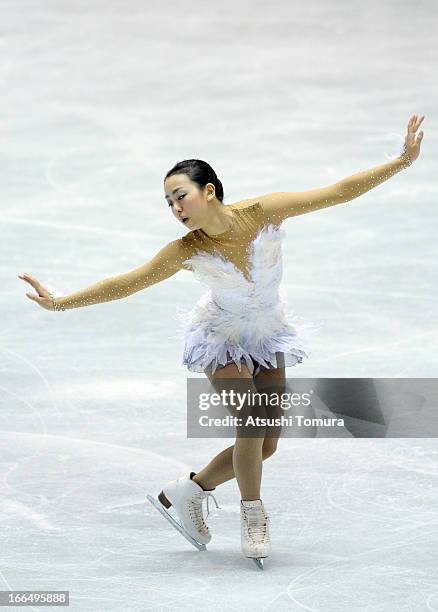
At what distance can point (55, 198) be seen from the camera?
815 cm

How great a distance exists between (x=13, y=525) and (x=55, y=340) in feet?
6.56

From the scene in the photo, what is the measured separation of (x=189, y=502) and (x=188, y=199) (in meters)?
1.00

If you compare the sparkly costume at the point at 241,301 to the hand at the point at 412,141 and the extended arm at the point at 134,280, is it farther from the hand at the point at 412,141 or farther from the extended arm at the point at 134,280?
the hand at the point at 412,141

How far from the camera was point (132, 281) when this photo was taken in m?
3.91

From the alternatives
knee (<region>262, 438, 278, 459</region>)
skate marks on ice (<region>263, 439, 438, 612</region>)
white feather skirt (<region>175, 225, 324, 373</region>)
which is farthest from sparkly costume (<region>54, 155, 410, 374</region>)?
skate marks on ice (<region>263, 439, 438, 612</region>)

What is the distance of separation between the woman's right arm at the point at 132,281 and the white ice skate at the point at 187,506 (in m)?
0.70

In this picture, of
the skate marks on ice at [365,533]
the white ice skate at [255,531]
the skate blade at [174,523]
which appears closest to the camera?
the skate marks on ice at [365,533]

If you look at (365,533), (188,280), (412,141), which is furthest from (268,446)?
(188,280)

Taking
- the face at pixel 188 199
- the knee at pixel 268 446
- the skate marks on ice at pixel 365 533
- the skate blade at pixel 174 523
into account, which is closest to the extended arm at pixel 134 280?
the face at pixel 188 199

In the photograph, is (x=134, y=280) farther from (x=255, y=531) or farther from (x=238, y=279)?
(x=255, y=531)

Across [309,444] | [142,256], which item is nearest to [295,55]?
[142,256]

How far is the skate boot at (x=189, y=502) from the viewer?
4.07m

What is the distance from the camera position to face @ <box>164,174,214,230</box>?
152 inches

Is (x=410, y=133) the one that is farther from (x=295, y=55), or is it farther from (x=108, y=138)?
(x=295, y=55)
